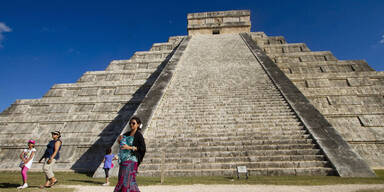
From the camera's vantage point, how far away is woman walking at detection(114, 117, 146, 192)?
2.84 meters

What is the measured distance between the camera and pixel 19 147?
8.76 meters

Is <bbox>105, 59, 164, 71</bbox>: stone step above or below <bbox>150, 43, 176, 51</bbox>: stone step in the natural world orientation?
below

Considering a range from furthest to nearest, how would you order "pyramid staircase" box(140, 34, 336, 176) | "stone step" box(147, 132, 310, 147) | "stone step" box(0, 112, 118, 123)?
"stone step" box(0, 112, 118, 123), "stone step" box(147, 132, 310, 147), "pyramid staircase" box(140, 34, 336, 176)

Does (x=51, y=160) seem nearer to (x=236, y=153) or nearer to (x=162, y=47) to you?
(x=236, y=153)

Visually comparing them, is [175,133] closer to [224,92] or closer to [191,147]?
[191,147]

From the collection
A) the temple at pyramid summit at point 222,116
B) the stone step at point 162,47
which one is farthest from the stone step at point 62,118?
the stone step at point 162,47

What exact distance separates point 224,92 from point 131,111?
14.4ft

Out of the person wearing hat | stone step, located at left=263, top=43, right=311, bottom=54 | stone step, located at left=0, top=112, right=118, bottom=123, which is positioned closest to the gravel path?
the person wearing hat

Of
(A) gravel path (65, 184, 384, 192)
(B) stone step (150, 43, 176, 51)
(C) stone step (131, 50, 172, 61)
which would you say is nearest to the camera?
(A) gravel path (65, 184, 384, 192)

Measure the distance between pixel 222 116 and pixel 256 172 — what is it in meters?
2.83

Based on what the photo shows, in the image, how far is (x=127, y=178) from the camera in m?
2.85

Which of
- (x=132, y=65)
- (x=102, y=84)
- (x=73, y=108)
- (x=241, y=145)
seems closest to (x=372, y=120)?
(x=241, y=145)

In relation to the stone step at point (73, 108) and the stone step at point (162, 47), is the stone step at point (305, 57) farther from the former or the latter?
the stone step at point (73, 108)

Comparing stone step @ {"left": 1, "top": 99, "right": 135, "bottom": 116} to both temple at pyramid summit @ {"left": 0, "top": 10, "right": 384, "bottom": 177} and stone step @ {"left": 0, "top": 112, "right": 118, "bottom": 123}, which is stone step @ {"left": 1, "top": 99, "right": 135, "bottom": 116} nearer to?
temple at pyramid summit @ {"left": 0, "top": 10, "right": 384, "bottom": 177}
